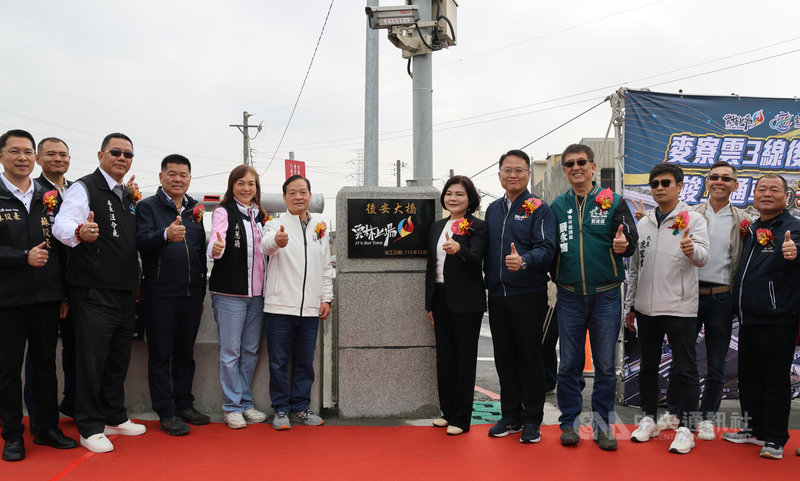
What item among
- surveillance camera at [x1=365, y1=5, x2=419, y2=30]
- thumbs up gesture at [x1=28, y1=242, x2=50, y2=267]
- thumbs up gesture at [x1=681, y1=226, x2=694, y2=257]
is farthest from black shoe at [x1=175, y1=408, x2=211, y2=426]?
surveillance camera at [x1=365, y1=5, x2=419, y2=30]

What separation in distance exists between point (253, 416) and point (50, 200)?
2.18 meters

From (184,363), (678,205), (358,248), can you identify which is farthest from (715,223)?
(184,363)

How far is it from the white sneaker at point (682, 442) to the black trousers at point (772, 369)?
0.53 meters

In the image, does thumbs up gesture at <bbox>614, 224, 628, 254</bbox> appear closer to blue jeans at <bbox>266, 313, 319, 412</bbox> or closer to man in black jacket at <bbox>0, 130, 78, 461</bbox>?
blue jeans at <bbox>266, 313, 319, 412</bbox>

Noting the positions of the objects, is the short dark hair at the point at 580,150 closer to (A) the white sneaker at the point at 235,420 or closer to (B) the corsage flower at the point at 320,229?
(B) the corsage flower at the point at 320,229

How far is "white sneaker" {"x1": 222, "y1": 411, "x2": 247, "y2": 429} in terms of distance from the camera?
434 centimetres

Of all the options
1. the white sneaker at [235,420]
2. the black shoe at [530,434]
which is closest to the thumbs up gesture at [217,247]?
the white sneaker at [235,420]

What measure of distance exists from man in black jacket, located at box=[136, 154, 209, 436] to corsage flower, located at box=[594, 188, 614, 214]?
2970 millimetres

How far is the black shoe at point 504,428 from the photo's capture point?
4234 millimetres

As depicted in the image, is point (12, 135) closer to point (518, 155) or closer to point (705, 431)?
point (518, 155)

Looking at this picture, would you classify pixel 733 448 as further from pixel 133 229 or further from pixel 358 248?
pixel 133 229

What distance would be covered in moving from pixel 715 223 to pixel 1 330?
207 inches

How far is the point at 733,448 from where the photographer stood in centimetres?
413

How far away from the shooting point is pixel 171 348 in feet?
13.9
